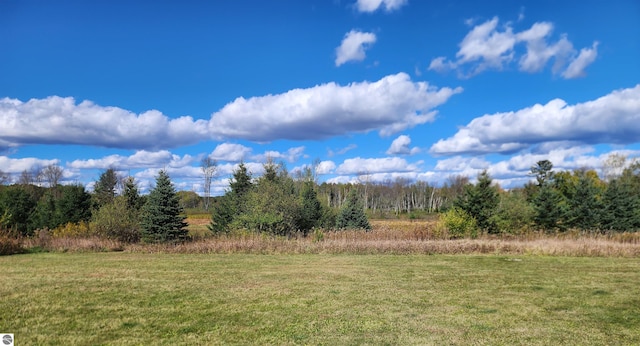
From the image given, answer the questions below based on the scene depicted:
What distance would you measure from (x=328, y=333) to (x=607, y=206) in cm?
3223

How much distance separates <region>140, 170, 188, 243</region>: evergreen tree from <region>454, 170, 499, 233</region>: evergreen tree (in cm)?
1750

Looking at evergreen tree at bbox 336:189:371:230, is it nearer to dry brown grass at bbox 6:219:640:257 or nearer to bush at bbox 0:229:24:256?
dry brown grass at bbox 6:219:640:257

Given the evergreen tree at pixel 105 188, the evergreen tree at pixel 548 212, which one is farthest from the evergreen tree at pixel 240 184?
the evergreen tree at pixel 548 212

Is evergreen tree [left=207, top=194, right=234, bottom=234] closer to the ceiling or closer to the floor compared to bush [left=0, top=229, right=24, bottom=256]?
closer to the ceiling

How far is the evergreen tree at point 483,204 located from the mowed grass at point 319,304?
12015mm

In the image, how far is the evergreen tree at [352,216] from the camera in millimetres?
29766

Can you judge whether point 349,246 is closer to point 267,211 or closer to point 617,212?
point 267,211

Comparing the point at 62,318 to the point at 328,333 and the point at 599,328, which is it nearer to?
the point at 328,333

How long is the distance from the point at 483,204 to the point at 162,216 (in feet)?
62.8

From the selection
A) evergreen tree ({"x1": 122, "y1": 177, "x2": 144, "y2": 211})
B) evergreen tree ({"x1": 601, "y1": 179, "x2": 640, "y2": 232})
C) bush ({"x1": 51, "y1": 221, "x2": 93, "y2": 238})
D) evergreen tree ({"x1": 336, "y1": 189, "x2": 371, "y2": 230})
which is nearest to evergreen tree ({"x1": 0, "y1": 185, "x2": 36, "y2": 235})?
bush ({"x1": 51, "y1": 221, "x2": 93, "y2": 238})

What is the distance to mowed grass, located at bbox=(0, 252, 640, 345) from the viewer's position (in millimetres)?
5945

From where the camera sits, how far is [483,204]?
→ 25797 millimetres

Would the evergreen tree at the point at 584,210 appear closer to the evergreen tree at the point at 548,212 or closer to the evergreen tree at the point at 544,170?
the evergreen tree at the point at 548,212

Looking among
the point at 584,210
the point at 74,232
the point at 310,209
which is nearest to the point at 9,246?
the point at 74,232
